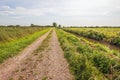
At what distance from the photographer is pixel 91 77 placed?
8.04 metres

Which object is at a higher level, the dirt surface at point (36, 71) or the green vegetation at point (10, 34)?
the green vegetation at point (10, 34)

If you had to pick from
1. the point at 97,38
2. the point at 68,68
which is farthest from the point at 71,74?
the point at 97,38

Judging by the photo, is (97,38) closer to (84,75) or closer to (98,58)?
(98,58)

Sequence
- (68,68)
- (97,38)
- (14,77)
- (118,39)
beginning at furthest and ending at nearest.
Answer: (97,38) < (118,39) < (68,68) < (14,77)

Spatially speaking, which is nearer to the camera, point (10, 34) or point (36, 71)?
point (36, 71)

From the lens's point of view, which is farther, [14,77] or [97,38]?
[97,38]

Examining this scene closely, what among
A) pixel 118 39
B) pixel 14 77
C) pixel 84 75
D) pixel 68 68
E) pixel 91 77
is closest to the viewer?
pixel 91 77

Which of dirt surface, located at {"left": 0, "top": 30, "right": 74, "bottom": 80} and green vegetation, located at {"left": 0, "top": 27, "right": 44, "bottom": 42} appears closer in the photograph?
dirt surface, located at {"left": 0, "top": 30, "right": 74, "bottom": 80}

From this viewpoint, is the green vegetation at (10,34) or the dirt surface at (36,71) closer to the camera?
the dirt surface at (36,71)

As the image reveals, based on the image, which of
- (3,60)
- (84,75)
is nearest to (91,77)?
(84,75)

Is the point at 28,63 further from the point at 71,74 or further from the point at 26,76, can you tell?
the point at 71,74

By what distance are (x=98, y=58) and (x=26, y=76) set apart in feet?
15.3

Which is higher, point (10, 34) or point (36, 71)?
point (10, 34)

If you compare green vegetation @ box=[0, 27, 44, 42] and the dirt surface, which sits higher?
green vegetation @ box=[0, 27, 44, 42]
